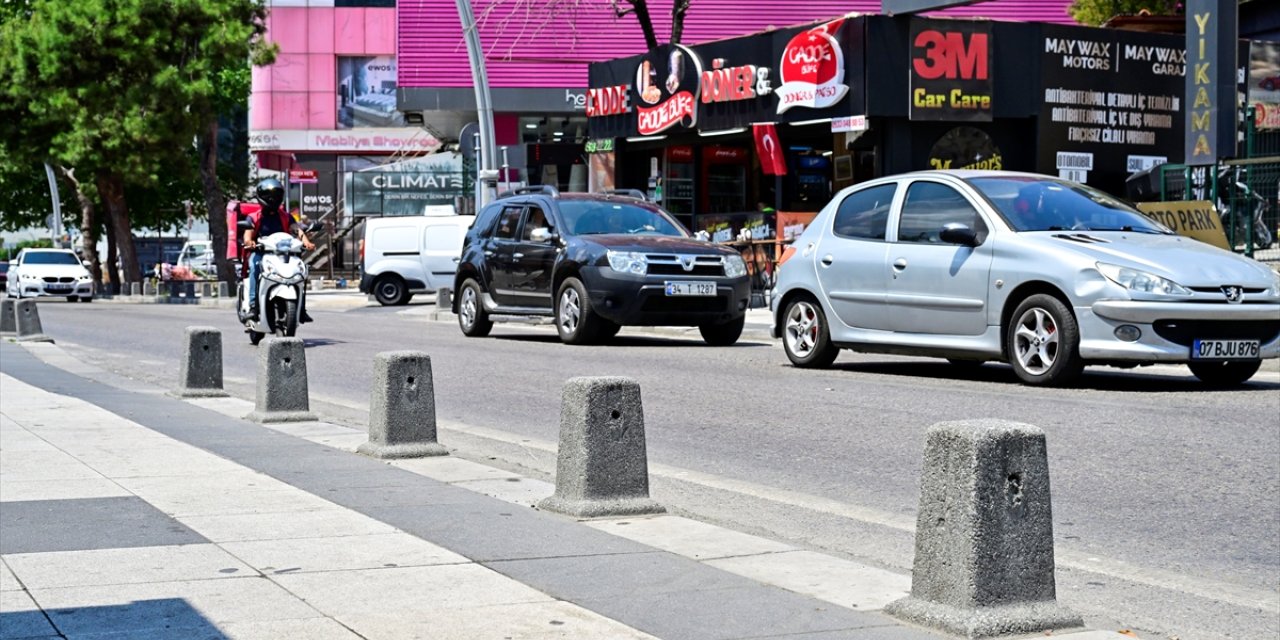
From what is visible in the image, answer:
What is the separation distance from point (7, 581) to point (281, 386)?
516 centimetres

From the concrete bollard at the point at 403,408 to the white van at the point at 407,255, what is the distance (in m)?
26.8

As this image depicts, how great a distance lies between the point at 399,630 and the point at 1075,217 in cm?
889

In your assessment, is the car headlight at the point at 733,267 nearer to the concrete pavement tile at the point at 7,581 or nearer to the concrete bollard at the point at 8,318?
the concrete bollard at the point at 8,318

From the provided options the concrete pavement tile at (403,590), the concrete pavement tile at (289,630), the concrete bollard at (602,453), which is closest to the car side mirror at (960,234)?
→ the concrete bollard at (602,453)

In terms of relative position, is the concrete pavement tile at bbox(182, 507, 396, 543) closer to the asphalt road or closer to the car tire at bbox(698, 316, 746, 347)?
the asphalt road

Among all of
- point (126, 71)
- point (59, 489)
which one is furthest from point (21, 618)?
point (126, 71)

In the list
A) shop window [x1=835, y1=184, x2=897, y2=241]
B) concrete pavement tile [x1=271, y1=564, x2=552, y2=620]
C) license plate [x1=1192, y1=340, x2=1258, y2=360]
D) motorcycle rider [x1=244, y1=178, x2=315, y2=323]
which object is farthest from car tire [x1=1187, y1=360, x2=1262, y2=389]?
motorcycle rider [x1=244, y1=178, x2=315, y2=323]

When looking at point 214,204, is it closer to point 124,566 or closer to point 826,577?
point 124,566

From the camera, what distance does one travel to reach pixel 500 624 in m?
4.64

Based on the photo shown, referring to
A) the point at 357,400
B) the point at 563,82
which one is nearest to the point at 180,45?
the point at 563,82

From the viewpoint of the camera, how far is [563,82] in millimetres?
47938

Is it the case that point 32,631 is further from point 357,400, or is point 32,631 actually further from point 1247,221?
point 1247,221

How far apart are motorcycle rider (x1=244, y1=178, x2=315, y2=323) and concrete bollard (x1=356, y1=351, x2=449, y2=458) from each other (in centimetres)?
882

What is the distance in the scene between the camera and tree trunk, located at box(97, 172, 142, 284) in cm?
5069
